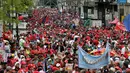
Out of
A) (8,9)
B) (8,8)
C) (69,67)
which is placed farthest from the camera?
(8,8)

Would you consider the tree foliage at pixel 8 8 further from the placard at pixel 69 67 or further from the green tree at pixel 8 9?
the placard at pixel 69 67

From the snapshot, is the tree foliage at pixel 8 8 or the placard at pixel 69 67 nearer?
the placard at pixel 69 67

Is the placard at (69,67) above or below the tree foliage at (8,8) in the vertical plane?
below

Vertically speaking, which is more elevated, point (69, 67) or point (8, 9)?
point (8, 9)

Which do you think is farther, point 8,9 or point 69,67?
point 8,9

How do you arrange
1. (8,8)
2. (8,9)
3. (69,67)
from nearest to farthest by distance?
(69,67) < (8,9) < (8,8)

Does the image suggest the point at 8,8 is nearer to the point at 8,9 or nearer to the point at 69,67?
the point at 8,9

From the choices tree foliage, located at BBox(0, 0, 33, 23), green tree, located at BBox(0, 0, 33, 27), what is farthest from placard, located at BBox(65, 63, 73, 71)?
tree foliage, located at BBox(0, 0, 33, 23)

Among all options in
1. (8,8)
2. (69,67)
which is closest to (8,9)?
(8,8)

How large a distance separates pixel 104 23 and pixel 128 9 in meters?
9.26

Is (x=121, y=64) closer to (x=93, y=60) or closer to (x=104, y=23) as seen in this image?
(x=93, y=60)

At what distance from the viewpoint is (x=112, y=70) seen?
14.3 metres

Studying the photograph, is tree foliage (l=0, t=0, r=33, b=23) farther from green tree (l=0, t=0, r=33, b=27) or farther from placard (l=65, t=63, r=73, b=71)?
placard (l=65, t=63, r=73, b=71)

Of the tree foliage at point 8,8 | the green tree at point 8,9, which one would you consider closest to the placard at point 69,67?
the green tree at point 8,9
